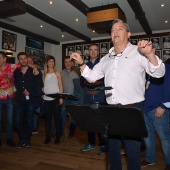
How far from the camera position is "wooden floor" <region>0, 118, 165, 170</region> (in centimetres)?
257

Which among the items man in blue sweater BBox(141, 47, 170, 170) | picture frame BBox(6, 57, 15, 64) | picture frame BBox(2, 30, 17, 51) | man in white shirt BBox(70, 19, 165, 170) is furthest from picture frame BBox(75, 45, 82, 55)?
man in white shirt BBox(70, 19, 165, 170)

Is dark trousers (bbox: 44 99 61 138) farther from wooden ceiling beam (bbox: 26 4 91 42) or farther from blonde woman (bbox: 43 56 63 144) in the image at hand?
wooden ceiling beam (bbox: 26 4 91 42)

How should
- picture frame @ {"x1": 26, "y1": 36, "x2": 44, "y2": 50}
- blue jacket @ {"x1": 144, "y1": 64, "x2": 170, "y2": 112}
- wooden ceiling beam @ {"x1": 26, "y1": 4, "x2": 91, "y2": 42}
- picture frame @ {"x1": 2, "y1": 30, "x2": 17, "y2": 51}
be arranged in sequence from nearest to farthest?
blue jacket @ {"x1": 144, "y1": 64, "x2": 170, "y2": 112} < wooden ceiling beam @ {"x1": 26, "y1": 4, "x2": 91, "y2": 42} < picture frame @ {"x1": 2, "y1": 30, "x2": 17, "y2": 51} < picture frame @ {"x1": 26, "y1": 36, "x2": 44, "y2": 50}

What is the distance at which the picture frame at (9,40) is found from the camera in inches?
278

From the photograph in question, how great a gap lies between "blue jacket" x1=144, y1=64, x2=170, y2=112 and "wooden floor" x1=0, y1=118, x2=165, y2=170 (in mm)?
865

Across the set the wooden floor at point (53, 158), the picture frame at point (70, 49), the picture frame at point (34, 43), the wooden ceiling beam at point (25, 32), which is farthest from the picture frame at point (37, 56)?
the wooden floor at point (53, 158)

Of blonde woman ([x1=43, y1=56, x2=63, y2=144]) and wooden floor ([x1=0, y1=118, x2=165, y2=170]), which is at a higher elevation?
blonde woman ([x1=43, y1=56, x2=63, y2=144])

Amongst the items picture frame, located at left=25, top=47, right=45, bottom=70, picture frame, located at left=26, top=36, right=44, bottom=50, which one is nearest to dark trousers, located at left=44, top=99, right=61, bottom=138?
picture frame, located at left=25, top=47, right=45, bottom=70

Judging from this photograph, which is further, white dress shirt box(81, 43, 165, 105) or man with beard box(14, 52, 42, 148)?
man with beard box(14, 52, 42, 148)

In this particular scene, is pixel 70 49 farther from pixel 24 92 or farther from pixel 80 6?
pixel 24 92

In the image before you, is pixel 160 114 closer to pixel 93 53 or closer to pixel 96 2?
pixel 93 53

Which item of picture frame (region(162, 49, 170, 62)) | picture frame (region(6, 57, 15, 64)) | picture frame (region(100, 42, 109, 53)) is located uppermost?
picture frame (region(100, 42, 109, 53))

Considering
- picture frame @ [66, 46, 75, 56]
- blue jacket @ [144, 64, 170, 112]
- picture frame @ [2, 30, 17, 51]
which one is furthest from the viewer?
picture frame @ [66, 46, 75, 56]

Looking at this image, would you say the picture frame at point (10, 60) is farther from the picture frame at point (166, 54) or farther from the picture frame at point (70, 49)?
the picture frame at point (166, 54)
